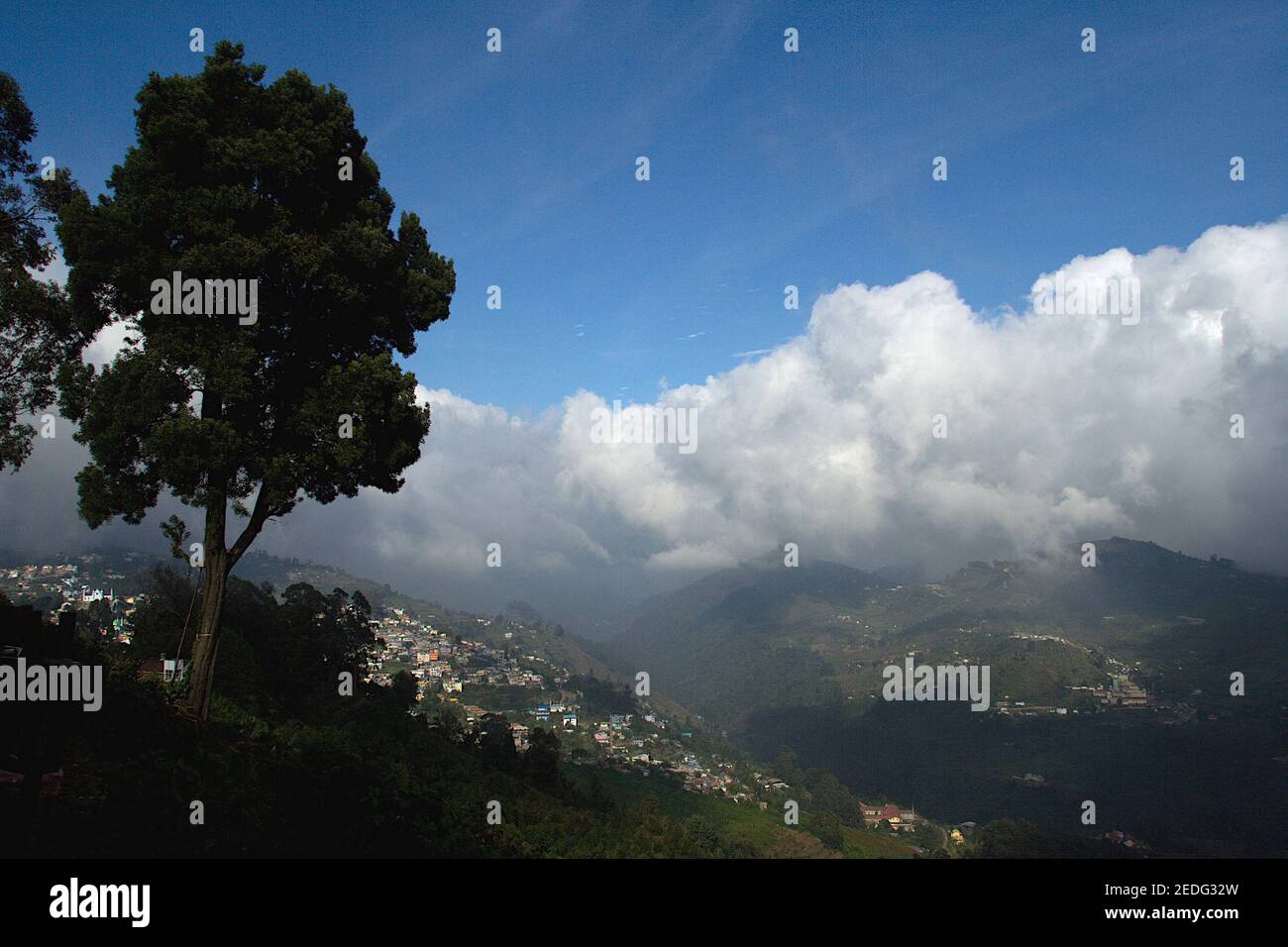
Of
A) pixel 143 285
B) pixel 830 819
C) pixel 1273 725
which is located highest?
pixel 143 285

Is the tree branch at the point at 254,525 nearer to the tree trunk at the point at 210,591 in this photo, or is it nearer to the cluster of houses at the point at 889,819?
the tree trunk at the point at 210,591

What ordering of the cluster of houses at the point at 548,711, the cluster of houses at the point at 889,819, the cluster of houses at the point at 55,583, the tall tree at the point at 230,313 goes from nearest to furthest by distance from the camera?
the tall tree at the point at 230,313 → the cluster of houses at the point at 55,583 → the cluster of houses at the point at 548,711 → the cluster of houses at the point at 889,819

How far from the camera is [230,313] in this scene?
42.2ft

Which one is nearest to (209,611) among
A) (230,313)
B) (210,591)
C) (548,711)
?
(210,591)

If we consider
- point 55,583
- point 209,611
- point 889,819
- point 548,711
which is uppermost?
point 209,611

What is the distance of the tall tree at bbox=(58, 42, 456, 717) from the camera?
12.5 m

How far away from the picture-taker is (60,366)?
1291 cm

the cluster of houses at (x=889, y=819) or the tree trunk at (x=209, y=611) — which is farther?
the cluster of houses at (x=889, y=819)

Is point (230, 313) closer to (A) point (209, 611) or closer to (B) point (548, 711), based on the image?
(A) point (209, 611)

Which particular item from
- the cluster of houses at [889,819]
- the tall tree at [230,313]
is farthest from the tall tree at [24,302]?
the cluster of houses at [889,819]

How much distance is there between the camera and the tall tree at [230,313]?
40.9 feet
